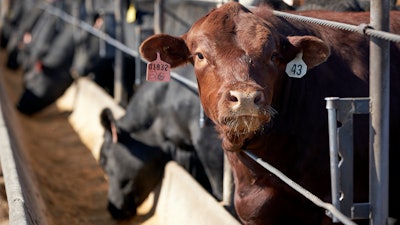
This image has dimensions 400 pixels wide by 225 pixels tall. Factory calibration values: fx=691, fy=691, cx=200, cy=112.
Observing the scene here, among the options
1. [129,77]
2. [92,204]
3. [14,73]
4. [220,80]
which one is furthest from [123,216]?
[14,73]

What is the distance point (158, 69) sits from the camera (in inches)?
146

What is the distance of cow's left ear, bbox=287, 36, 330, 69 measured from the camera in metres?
3.20

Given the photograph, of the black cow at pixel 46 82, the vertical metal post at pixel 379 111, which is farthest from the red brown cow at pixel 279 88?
the black cow at pixel 46 82

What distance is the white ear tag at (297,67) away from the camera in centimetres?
321

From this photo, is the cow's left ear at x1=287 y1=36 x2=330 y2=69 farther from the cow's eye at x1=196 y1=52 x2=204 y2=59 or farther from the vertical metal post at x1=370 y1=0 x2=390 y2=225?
the vertical metal post at x1=370 y1=0 x2=390 y2=225

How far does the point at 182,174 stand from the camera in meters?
4.94

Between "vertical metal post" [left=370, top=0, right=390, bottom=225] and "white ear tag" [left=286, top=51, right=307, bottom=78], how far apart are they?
64 centimetres

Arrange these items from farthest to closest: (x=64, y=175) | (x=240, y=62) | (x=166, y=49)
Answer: (x=64, y=175) → (x=166, y=49) → (x=240, y=62)

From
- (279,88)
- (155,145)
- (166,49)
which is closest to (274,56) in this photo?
(279,88)

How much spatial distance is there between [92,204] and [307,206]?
9.10 ft

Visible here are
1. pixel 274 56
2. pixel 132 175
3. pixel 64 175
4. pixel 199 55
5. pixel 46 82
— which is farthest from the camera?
pixel 46 82

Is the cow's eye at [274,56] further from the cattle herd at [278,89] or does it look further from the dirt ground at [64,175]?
the dirt ground at [64,175]

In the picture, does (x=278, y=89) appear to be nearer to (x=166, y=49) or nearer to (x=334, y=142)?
(x=166, y=49)

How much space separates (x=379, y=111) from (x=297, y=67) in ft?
2.40
